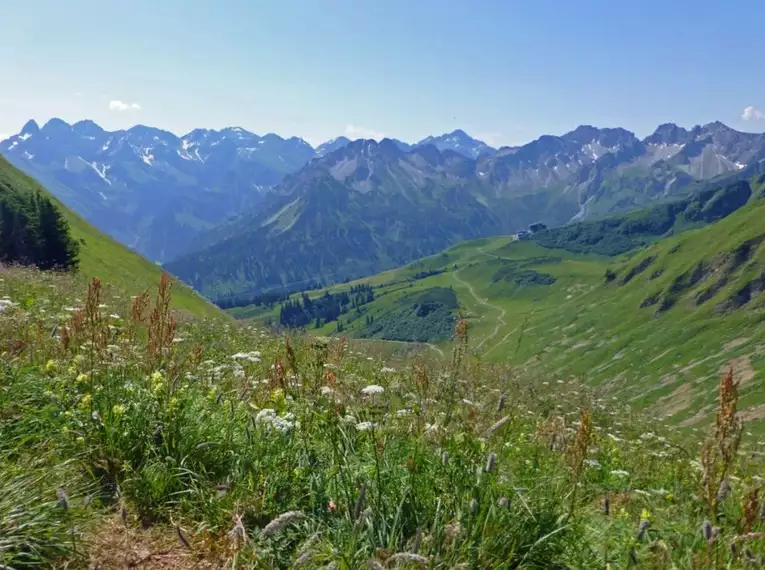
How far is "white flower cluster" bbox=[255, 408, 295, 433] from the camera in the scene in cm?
534

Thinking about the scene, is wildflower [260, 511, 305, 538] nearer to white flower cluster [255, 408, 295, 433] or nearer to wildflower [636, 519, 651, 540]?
white flower cluster [255, 408, 295, 433]

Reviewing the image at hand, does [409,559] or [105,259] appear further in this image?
[105,259]

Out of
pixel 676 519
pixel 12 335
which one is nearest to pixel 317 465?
pixel 676 519

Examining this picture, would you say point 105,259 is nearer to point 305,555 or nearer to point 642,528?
point 305,555

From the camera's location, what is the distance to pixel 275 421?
17.5ft

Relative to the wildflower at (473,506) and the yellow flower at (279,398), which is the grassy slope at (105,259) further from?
the wildflower at (473,506)

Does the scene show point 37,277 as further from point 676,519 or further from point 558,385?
point 676,519

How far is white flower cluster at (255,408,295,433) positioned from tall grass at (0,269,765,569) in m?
0.03

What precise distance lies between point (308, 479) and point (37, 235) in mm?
71284

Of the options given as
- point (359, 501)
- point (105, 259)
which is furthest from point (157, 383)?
point (105, 259)

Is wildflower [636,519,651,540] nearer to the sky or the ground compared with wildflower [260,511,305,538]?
nearer to the ground

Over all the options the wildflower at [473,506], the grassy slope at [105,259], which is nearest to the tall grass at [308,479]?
the wildflower at [473,506]

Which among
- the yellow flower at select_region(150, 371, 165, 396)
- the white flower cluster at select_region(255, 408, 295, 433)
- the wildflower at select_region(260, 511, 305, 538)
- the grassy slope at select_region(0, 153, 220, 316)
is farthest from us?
the grassy slope at select_region(0, 153, 220, 316)

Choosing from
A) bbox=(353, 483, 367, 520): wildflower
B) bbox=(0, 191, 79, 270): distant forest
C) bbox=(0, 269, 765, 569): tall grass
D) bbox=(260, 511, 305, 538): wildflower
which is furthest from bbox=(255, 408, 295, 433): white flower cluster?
bbox=(0, 191, 79, 270): distant forest
